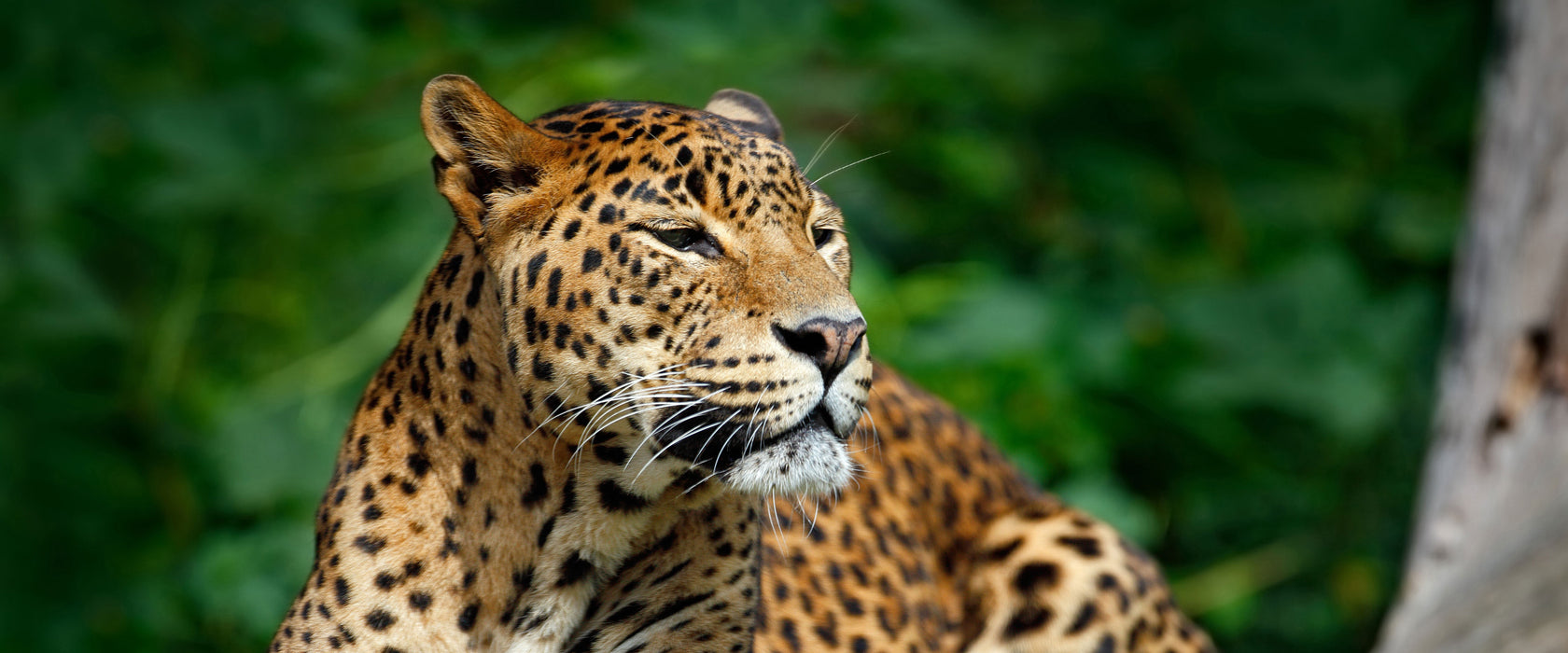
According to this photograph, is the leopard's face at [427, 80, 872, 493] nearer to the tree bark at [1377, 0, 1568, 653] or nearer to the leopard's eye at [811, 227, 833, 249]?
the leopard's eye at [811, 227, 833, 249]

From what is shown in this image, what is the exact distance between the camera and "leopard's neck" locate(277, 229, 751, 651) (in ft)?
10.5

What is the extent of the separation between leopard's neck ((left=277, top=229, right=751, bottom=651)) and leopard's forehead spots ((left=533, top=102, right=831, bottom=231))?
0.36 meters

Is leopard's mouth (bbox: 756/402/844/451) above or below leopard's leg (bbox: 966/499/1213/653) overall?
above

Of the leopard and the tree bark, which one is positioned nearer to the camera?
the leopard

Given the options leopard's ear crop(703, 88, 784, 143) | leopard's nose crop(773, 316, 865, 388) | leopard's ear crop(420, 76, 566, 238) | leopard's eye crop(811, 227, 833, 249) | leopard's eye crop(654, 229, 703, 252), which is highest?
leopard's ear crop(420, 76, 566, 238)

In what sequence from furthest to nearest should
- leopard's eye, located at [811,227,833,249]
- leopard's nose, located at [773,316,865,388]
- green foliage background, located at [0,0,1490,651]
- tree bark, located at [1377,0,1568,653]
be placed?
green foliage background, located at [0,0,1490,651] < tree bark, located at [1377,0,1568,653] < leopard's eye, located at [811,227,833,249] < leopard's nose, located at [773,316,865,388]

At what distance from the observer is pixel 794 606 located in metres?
4.17

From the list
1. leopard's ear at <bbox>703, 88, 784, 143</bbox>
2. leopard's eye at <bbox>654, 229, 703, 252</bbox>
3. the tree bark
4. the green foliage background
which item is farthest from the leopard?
the green foliage background

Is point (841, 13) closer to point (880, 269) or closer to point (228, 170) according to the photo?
point (880, 269)

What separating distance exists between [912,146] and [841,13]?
0.79 metres

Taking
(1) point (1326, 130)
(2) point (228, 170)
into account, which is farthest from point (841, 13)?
(2) point (228, 170)

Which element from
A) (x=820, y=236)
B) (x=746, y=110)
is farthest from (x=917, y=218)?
(x=820, y=236)

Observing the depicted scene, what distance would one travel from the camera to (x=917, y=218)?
26.1 feet

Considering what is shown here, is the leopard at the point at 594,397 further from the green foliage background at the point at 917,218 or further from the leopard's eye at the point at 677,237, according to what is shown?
the green foliage background at the point at 917,218
